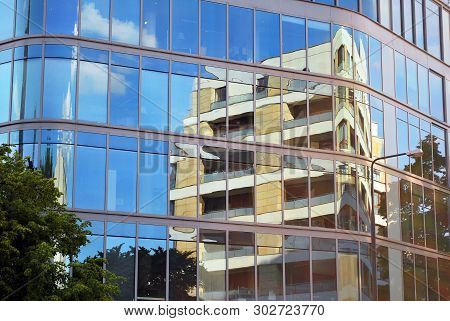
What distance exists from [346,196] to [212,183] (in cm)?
649

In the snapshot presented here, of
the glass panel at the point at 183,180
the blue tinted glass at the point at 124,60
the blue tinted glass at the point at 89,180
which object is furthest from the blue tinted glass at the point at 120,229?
the blue tinted glass at the point at 124,60

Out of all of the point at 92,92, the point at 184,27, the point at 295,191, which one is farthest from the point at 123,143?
the point at 295,191

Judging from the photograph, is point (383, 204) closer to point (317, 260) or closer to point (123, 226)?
point (317, 260)

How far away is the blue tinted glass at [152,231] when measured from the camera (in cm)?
3323

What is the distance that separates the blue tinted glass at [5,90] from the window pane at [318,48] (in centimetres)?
1312

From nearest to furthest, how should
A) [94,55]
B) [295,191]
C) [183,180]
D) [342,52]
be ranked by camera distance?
[94,55] → [183,180] → [295,191] → [342,52]

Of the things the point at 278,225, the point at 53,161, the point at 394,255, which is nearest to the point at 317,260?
the point at 278,225

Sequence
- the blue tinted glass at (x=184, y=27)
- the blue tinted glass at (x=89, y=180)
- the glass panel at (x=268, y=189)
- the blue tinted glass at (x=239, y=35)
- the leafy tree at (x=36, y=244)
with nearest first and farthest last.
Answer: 1. the leafy tree at (x=36, y=244)
2. the blue tinted glass at (x=89, y=180)
3. the blue tinted glass at (x=184, y=27)
4. the glass panel at (x=268, y=189)
5. the blue tinted glass at (x=239, y=35)

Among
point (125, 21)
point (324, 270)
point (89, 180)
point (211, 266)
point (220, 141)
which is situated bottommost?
point (211, 266)

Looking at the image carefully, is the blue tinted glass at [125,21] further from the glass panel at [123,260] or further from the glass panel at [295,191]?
the glass panel at [295,191]

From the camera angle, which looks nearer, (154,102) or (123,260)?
(123,260)

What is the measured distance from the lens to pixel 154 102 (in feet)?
114

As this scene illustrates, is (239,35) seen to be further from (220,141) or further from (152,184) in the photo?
(152,184)

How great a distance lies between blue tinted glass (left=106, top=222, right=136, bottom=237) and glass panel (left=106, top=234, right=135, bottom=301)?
167mm
